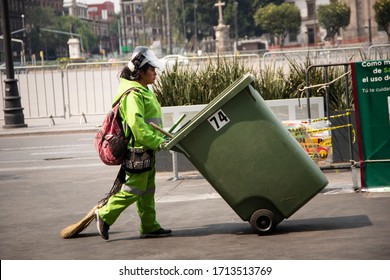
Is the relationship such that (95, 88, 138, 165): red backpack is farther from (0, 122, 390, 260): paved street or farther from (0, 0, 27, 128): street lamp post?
(0, 0, 27, 128): street lamp post

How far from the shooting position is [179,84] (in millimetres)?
14102

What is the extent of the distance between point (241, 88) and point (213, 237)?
4.41ft

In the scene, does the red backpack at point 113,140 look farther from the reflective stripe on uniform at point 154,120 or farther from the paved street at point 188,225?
the paved street at point 188,225

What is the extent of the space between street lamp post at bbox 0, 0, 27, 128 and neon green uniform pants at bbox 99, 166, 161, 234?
50.6 ft

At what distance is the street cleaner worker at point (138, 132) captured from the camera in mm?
7961

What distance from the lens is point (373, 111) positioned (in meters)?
9.71

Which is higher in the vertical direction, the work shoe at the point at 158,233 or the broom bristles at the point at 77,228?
the broom bristles at the point at 77,228

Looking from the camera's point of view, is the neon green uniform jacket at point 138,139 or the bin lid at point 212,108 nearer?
the bin lid at point 212,108

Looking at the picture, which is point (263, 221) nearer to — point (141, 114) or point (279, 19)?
point (141, 114)

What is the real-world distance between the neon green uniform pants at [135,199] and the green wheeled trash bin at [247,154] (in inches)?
18.9

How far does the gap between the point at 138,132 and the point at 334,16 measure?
394 ft

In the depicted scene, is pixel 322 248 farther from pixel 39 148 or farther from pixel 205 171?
pixel 39 148

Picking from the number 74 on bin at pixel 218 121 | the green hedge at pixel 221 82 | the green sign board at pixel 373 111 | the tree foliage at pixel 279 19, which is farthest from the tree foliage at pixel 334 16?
the number 74 on bin at pixel 218 121

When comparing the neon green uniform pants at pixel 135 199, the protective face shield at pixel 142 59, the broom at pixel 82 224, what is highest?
the protective face shield at pixel 142 59
